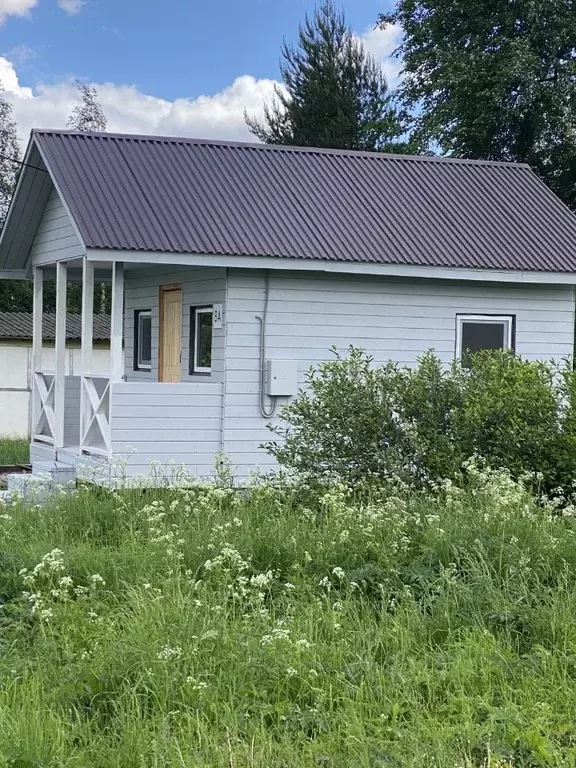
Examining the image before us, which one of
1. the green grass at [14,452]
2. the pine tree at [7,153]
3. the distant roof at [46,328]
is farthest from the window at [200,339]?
the pine tree at [7,153]

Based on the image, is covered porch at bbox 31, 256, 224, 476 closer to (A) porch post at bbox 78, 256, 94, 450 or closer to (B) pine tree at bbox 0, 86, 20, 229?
(A) porch post at bbox 78, 256, 94, 450

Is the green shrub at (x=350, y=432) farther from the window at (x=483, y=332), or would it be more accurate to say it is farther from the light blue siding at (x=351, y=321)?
the window at (x=483, y=332)

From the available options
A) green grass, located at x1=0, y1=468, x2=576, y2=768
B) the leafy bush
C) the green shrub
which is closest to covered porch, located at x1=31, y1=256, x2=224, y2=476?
the green shrub

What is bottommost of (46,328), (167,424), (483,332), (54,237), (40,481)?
(40,481)

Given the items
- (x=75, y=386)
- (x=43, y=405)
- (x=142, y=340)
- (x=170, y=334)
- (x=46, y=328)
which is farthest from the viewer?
(x=46, y=328)

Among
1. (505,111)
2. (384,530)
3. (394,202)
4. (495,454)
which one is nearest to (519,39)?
(505,111)

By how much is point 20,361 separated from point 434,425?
776 inches

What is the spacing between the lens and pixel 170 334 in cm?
1438

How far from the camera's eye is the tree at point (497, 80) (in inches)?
980

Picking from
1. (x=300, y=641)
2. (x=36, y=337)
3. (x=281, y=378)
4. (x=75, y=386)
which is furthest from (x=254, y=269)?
(x=300, y=641)

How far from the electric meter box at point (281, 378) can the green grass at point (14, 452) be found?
7.81m

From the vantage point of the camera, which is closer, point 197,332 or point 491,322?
point 197,332

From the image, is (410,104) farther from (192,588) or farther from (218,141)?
(192,588)

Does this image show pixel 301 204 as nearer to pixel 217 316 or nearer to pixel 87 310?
pixel 217 316
